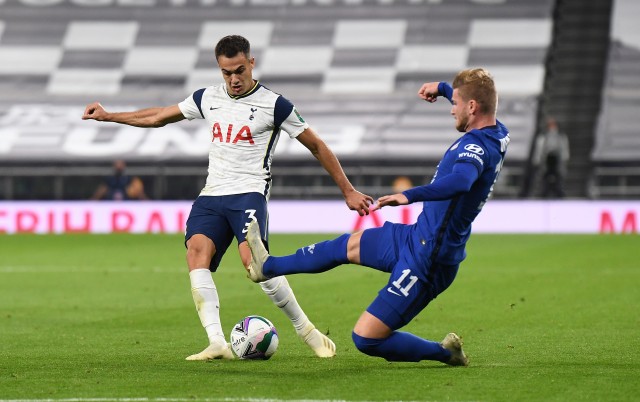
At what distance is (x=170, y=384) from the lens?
709 cm

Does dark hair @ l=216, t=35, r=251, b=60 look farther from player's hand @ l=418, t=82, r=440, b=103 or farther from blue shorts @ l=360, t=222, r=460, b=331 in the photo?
blue shorts @ l=360, t=222, r=460, b=331

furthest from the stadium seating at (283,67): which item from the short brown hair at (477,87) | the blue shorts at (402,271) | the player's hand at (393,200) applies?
the player's hand at (393,200)

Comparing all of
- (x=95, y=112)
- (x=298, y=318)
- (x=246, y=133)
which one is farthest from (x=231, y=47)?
(x=298, y=318)

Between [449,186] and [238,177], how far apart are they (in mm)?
2063

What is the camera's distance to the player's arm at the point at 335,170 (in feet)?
26.0

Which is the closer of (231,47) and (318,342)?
(231,47)

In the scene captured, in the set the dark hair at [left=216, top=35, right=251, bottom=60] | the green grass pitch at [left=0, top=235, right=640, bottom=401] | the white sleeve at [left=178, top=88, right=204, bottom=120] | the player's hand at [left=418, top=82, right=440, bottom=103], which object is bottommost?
the green grass pitch at [left=0, top=235, right=640, bottom=401]

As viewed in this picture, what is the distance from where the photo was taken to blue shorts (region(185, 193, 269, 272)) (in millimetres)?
8508

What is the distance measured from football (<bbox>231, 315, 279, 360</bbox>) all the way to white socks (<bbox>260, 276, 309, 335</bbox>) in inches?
8.1

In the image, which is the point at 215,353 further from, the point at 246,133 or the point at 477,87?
the point at 477,87

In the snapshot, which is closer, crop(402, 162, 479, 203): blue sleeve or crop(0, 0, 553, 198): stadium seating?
crop(402, 162, 479, 203): blue sleeve

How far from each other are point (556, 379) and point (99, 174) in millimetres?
20675

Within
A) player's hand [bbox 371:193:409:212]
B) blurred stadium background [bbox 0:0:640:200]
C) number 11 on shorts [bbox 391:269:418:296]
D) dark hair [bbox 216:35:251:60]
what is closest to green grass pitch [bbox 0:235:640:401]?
number 11 on shorts [bbox 391:269:418:296]

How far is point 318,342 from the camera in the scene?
8602 millimetres
